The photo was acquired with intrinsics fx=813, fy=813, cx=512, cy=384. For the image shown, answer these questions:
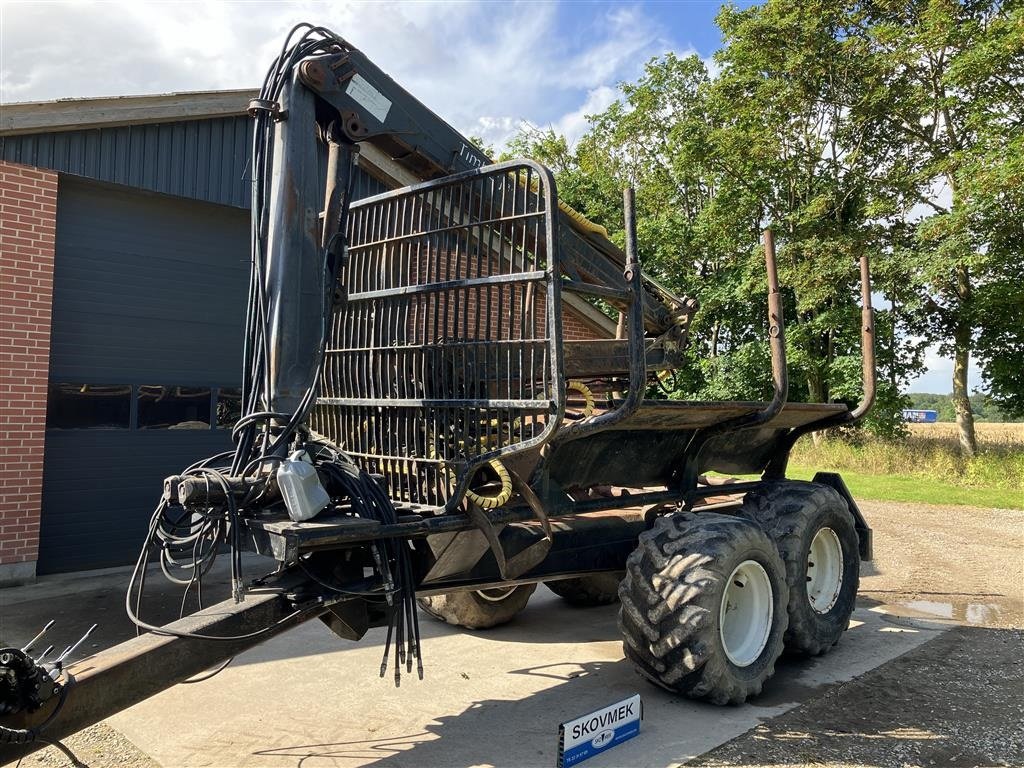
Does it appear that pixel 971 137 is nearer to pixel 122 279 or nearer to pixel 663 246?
pixel 663 246

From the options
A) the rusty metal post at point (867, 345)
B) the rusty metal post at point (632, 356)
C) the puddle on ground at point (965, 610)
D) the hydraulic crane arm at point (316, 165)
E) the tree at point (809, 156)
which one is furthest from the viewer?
the tree at point (809, 156)

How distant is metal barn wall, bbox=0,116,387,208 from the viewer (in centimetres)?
747

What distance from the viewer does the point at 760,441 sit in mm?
A: 6215

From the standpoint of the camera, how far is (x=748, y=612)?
4879 mm

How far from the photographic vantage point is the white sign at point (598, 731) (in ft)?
11.9

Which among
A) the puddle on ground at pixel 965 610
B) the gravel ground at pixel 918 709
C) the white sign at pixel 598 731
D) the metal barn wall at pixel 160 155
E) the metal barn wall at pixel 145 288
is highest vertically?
the metal barn wall at pixel 160 155

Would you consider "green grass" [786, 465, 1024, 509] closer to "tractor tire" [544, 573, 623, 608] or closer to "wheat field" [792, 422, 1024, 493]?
"wheat field" [792, 422, 1024, 493]

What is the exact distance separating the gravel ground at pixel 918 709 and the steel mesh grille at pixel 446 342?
1831 millimetres

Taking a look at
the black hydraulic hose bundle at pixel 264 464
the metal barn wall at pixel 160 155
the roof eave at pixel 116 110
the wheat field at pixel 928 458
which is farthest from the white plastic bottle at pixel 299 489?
the wheat field at pixel 928 458

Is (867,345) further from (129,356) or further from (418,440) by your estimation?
(129,356)

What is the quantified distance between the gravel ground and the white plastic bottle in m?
1.46

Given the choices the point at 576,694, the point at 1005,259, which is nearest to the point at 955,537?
the point at 576,694

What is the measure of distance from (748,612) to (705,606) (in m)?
0.76

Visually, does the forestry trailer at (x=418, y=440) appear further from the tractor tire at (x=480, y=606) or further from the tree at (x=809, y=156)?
the tree at (x=809, y=156)
